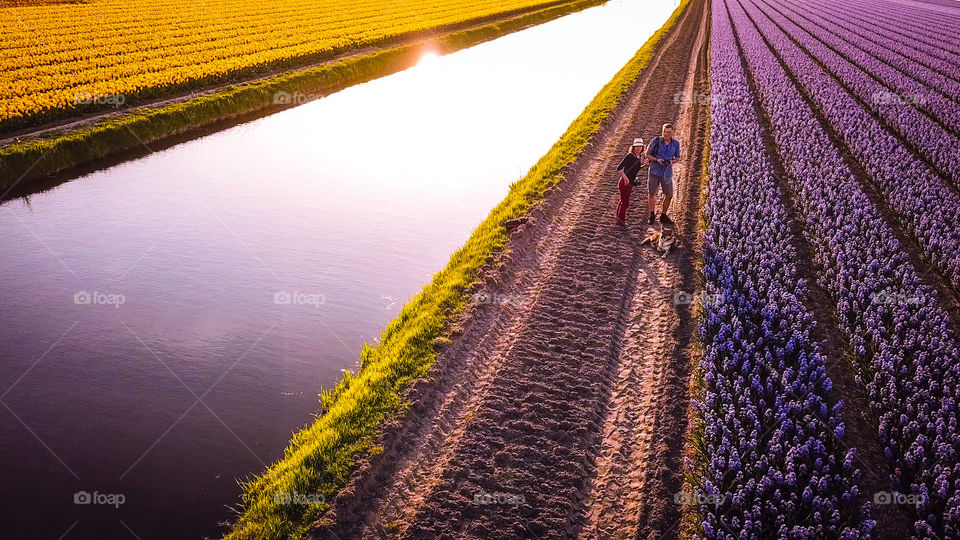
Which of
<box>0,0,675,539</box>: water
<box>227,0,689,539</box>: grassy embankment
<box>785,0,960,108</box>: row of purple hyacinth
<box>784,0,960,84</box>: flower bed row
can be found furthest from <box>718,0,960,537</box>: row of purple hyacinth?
<box>784,0,960,84</box>: flower bed row

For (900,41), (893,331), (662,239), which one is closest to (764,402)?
(893,331)

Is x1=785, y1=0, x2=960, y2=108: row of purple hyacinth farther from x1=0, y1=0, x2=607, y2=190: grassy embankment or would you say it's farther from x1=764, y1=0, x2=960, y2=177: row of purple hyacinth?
x1=0, y1=0, x2=607, y2=190: grassy embankment

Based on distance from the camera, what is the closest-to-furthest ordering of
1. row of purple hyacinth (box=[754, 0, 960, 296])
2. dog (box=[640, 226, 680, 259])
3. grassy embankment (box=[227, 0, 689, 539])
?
grassy embankment (box=[227, 0, 689, 539])
row of purple hyacinth (box=[754, 0, 960, 296])
dog (box=[640, 226, 680, 259])

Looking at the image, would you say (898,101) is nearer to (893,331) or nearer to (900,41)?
(893,331)

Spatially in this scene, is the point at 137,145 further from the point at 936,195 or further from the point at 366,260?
the point at 936,195

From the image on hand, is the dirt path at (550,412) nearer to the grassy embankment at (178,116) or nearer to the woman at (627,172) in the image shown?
the woman at (627,172)

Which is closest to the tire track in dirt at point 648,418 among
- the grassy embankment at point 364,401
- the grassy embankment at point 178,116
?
the grassy embankment at point 364,401

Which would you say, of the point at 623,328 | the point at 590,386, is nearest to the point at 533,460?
the point at 590,386
